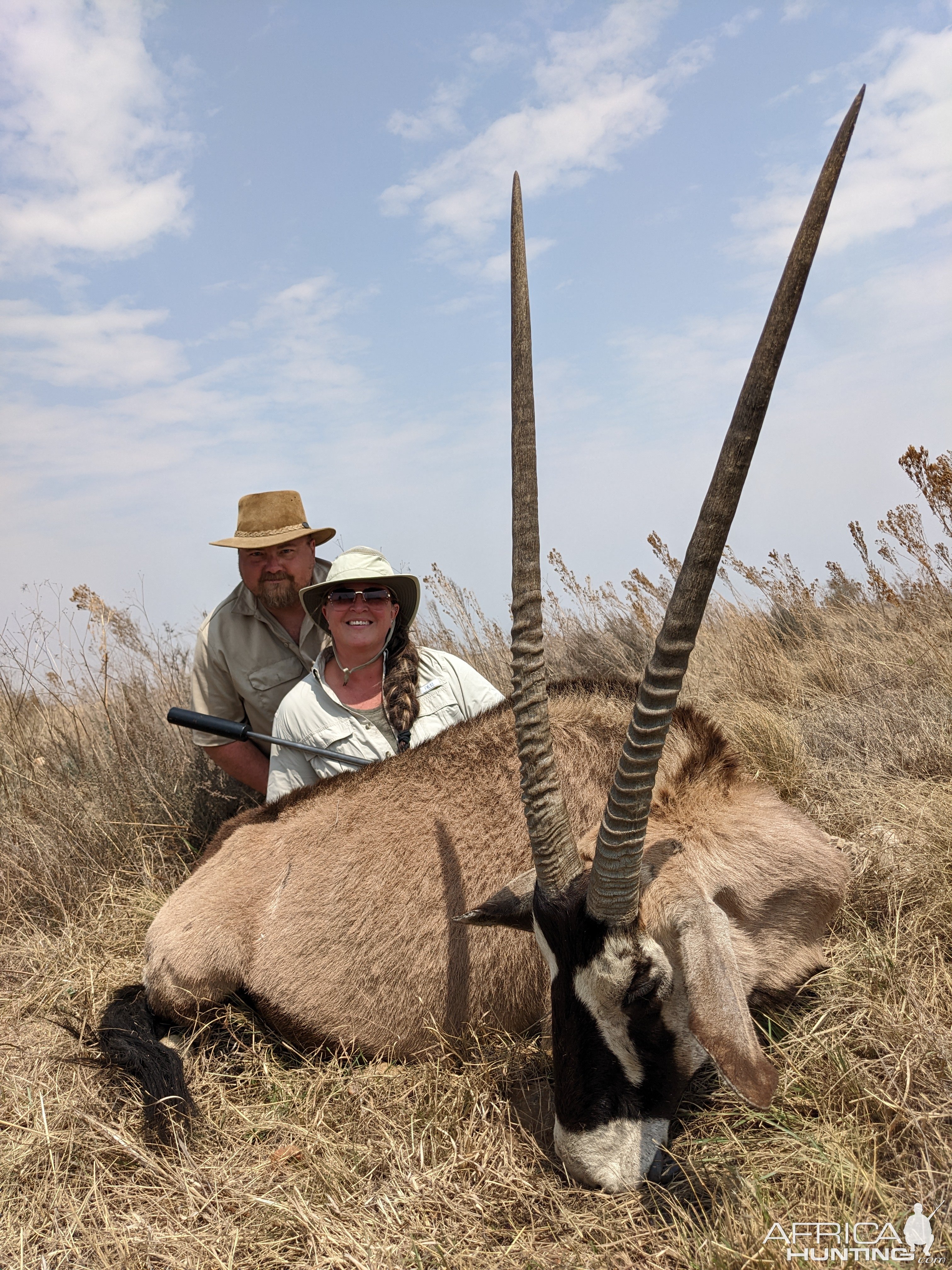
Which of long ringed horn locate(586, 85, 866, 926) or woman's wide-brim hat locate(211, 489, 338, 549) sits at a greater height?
woman's wide-brim hat locate(211, 489, 338, 549)

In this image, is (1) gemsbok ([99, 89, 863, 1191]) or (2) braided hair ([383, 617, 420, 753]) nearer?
(1) gemsbok ([99, 89, 863, 1191])

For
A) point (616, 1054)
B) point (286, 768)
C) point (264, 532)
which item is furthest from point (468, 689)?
point (616, 1054)

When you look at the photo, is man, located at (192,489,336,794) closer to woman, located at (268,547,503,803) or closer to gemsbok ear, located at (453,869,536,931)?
→ woman, located at (268,547,503,803)

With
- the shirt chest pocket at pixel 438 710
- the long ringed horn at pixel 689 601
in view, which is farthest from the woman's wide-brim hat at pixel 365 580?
the long ringed horn at pixel 689 601

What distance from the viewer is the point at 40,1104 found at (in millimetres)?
3508

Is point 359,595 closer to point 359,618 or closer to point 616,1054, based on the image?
point 359,618


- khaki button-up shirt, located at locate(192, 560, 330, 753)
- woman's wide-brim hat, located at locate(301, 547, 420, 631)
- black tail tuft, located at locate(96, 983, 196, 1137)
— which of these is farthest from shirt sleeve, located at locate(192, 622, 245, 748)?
black tail tuft, located at locate(96, 983, 196, 1137)

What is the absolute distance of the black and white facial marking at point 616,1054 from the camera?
2539 millimetres

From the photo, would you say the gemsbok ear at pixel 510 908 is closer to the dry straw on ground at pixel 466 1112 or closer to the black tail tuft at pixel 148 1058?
the dry straw on ground at pixel 466 1112

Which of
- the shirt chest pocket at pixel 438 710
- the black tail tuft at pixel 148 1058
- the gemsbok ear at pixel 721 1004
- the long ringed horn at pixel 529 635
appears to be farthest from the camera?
the shirt chest pocket at pixel 438 710

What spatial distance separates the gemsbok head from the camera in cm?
241
